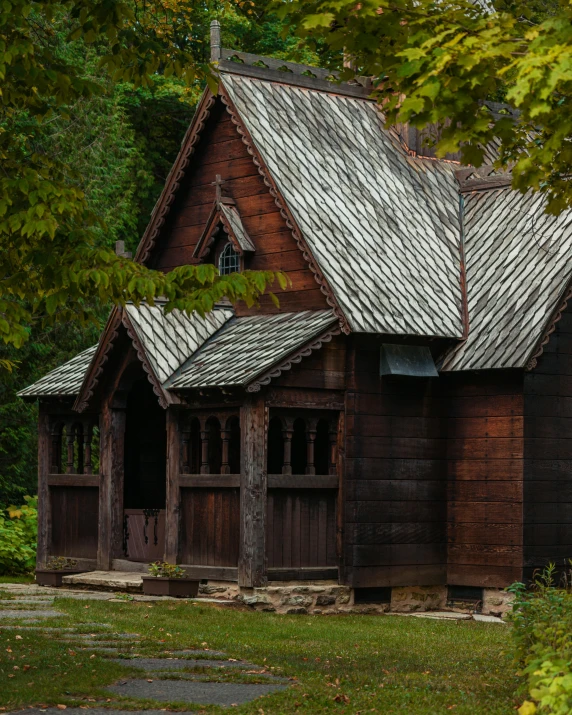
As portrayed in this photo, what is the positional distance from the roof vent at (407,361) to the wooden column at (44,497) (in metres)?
6.60

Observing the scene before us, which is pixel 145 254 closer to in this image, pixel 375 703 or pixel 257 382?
pixel 257 382

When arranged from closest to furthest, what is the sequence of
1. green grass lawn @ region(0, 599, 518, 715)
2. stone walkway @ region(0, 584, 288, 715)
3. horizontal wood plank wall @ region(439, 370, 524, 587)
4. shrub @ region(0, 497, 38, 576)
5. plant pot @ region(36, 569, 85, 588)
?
green grass lawn @ region(0, 599, 518, 715) → stone walkway @ region(0, 584, 288, 715) → horizontal wood plank wall @ region(439, 370, 524, 587) → plant pot @ region(36, 569, 85, 588) → shrub @ region(0, 497, 38, 576)

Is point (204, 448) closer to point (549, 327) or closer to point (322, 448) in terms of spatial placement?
point (322, 448)

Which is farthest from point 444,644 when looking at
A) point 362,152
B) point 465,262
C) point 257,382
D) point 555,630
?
point 362,152

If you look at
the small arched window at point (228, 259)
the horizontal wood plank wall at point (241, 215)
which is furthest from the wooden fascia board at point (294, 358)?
the small arched window at point (228, 259)

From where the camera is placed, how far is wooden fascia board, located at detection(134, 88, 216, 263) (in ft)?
75.7

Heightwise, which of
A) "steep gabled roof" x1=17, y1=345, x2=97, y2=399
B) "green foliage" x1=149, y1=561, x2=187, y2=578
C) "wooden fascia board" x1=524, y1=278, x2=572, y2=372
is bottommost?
"green foliage" x1=149, y1=561, x2=187, y2=578

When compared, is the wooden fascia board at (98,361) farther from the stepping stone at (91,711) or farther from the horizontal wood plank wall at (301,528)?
the stepping stone at (91,711)

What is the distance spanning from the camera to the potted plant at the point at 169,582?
801 inches

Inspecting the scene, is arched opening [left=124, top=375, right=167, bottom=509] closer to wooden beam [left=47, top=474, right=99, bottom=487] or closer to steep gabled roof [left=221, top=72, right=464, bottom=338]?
wooden beam [left=47, top=474, right=99, bottom=487]

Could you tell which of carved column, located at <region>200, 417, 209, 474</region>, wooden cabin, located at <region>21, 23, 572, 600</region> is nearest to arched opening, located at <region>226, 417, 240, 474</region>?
wooden cabin, located at <region>21, 23, 572, 600</region>

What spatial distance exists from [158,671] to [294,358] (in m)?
7.66

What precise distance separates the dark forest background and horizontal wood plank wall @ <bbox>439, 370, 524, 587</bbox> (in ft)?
38.3

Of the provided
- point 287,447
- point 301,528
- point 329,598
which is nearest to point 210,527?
point 301,528
